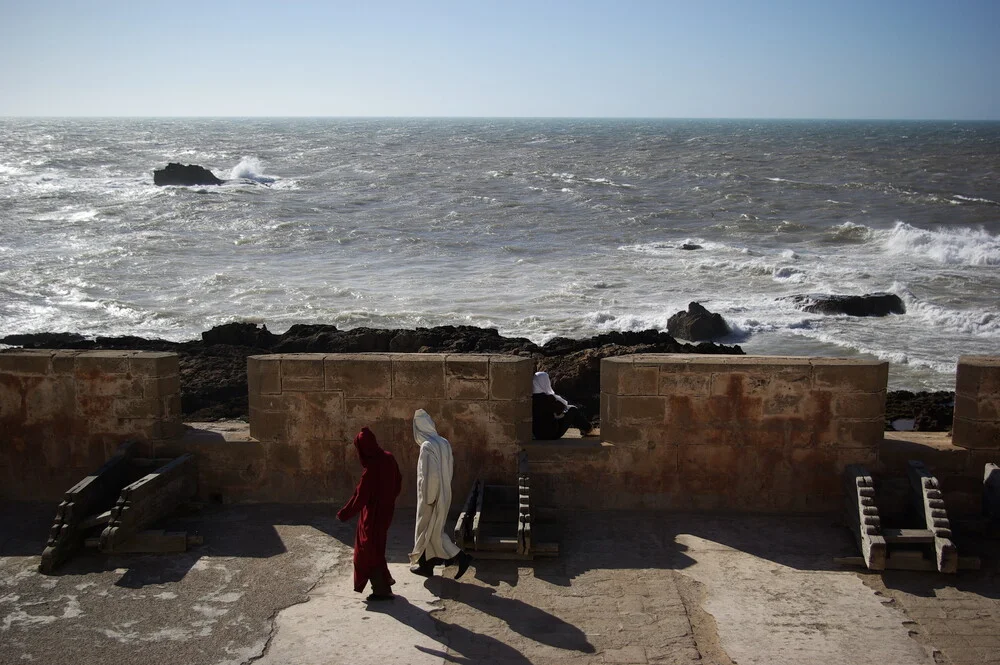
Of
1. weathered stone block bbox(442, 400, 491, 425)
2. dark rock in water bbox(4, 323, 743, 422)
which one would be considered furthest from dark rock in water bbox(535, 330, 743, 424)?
weathered stone block bbox(442, 400, 491, 425)

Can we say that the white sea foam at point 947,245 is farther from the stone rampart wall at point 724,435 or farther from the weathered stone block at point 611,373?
the weathered stone block at point 611,373

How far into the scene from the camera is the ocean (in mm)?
22234

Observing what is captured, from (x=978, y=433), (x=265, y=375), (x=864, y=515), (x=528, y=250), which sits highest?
(x=265, y=375)

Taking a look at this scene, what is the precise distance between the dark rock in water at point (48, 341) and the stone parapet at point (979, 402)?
13.6 m

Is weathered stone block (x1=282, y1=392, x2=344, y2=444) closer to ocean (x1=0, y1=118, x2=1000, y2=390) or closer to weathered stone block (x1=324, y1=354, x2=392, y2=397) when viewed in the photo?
weathered stone block (x1=324, y1=354, x2=392, y2=397)

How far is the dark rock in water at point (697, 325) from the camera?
66.1ft

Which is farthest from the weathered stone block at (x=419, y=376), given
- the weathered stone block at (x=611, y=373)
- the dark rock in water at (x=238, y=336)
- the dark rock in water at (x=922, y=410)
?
the dark rock in water at (x=238, y=336)

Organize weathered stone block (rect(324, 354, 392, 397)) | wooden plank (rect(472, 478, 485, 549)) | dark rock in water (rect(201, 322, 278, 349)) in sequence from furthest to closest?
dark rock in water (rect(201, 322, 278, 349)) → weathered stone block (rect(324, 354, 392, 397)) → wooden plank (rect(472, 478, 485, 549))

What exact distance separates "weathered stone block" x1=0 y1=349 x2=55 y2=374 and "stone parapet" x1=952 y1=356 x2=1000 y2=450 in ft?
22.0

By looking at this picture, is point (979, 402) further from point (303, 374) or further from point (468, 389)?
point (303, 374)

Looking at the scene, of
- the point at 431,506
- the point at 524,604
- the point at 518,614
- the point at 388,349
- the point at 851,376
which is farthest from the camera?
the point at 388,349

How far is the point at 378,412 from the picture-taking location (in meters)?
7.11

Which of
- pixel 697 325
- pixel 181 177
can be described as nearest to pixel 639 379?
pixel 697 325

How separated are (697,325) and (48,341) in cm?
1263
